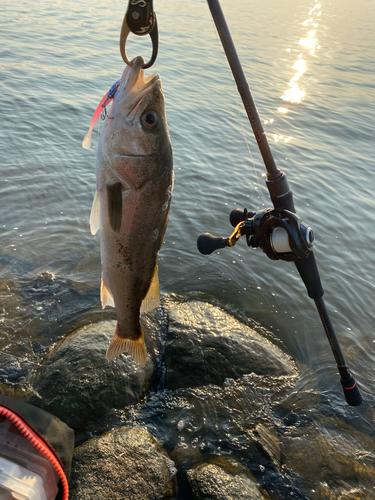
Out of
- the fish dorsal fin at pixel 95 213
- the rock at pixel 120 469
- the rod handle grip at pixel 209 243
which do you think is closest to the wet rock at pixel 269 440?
the rock at pixel 120 469

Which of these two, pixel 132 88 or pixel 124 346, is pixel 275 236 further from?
pixel 132 88

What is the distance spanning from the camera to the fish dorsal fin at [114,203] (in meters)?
2.56

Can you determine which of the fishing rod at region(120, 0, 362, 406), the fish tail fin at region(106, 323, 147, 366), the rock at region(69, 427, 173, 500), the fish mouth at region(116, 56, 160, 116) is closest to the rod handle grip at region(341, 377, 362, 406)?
the fishing rod at region(120, 0, 362, 406)

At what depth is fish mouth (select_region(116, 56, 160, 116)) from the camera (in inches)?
95.9

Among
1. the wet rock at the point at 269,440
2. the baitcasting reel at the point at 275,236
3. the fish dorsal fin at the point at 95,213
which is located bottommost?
the wet rock at the point at 269,440

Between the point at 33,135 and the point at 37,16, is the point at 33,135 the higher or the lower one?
the lower one

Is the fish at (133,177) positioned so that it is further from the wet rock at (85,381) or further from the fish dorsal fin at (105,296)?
the wet rock at (85,381)

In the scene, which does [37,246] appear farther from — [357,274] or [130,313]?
[357,274]

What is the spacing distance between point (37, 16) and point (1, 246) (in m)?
21.2

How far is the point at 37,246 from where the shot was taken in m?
7.05

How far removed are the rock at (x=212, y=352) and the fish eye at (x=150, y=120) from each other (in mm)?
3280

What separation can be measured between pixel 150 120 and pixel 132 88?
0.20 metres

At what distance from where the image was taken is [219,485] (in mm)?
3809

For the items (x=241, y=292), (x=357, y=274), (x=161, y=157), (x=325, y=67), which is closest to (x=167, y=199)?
(x=161, y=157)
